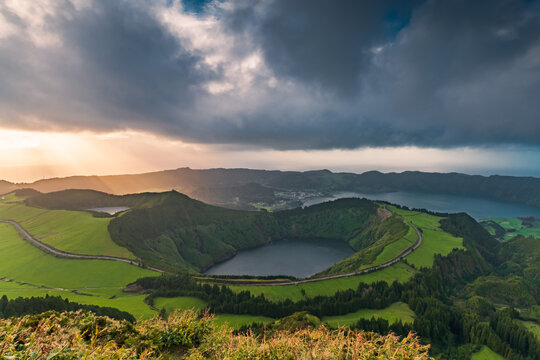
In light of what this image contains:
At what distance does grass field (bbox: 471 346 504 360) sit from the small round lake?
71.4m

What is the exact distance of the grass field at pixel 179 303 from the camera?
71250mm

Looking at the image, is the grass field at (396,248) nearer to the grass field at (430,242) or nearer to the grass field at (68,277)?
the grass field at (430,242)

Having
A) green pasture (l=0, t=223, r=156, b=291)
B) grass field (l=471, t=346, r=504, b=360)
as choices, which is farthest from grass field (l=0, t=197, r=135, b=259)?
grass field (l=471, t=346, r=504, b=360)

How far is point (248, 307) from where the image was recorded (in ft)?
230

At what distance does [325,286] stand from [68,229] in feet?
463

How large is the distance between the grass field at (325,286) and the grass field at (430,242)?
35.7 ft

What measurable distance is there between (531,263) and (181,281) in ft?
544

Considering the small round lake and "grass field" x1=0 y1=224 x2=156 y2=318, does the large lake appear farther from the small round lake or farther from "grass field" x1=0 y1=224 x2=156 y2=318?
"grass field" x1=0 y1=224 x2=156 y2=318

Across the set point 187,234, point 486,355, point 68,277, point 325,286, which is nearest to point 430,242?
point 325,286

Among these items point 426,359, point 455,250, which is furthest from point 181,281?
point 455,250

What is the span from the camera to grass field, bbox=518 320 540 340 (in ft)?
211

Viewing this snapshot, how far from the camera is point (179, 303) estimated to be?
7344cm

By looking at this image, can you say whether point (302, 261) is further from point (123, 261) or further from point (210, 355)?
point (210, 355)

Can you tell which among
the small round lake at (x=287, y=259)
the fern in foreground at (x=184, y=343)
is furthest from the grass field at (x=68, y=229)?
the fern in foreground at (x=184, y=343)
